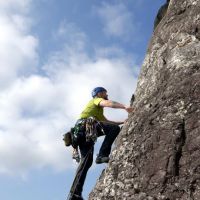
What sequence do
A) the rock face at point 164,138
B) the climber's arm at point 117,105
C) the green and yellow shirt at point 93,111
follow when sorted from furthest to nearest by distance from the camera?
the green and yellow shirt at point 93,111 → the climber's arm at point 117,105 → the rock face at point 164,138

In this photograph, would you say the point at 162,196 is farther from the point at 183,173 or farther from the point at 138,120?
the point at 138,120

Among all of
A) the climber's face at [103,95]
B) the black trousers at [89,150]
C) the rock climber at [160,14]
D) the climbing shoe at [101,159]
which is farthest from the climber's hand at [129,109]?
the rock climber at [160,14]

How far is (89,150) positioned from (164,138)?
125 inches

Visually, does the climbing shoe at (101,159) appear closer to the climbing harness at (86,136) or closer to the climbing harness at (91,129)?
the climbing harness at (86,136)

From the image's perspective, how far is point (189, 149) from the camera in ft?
37.2

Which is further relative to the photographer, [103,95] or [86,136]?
[103,95]

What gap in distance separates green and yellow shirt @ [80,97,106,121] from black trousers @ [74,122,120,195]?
310mm

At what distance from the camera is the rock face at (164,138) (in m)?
11.0

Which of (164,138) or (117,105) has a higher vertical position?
(117,105)

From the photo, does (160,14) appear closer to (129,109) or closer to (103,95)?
(103,95)

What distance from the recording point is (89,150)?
46.6 feet

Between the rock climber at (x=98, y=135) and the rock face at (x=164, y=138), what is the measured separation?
93cm

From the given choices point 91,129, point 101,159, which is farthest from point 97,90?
point 101,159

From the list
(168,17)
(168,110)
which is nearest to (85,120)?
(168,110)
